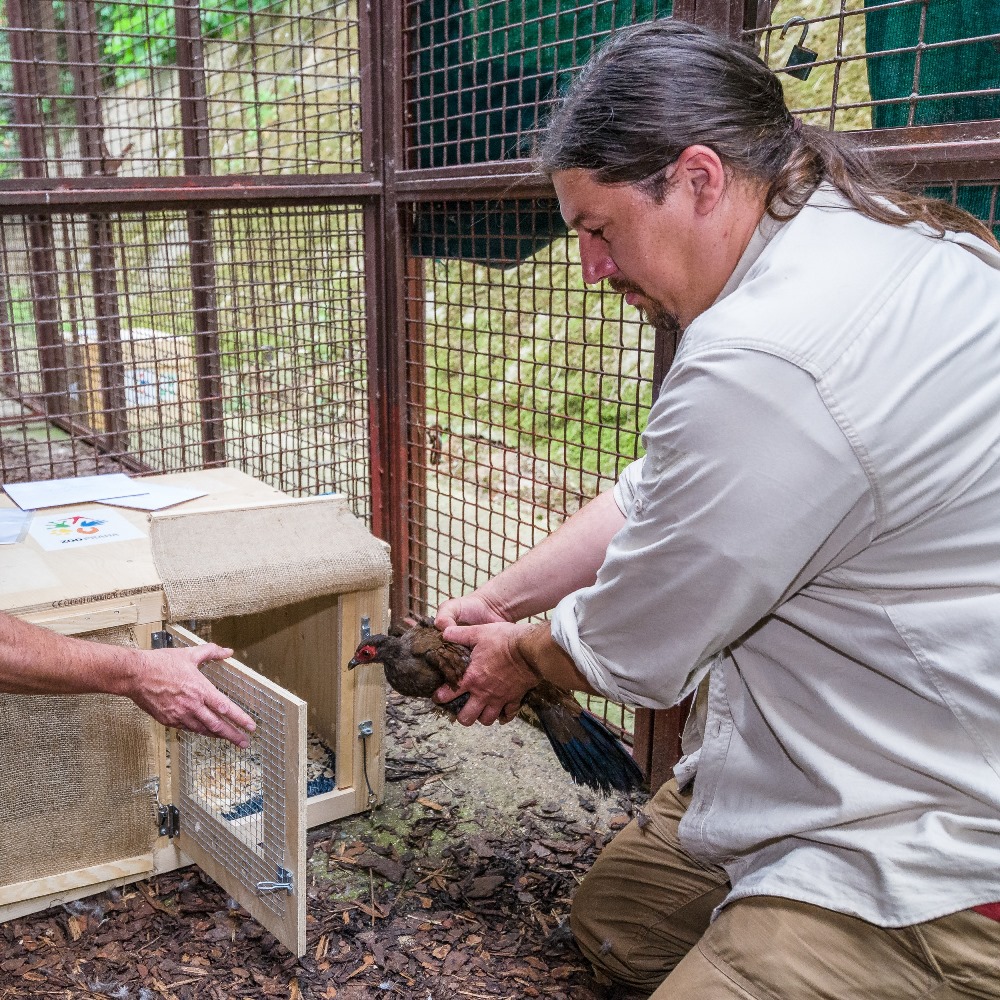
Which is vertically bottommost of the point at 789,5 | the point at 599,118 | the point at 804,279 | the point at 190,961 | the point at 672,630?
the point at 190,961

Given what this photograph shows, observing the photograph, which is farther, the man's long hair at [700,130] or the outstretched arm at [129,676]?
the outstretched arm at [129,676]

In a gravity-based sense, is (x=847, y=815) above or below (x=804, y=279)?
below

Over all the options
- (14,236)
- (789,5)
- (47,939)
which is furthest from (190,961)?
(14,236)

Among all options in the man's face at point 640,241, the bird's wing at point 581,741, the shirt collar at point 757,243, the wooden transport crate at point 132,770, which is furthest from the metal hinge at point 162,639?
the shirt collar at point 757,243

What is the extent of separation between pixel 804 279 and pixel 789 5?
16.7ft

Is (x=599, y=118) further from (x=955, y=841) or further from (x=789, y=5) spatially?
(x=789, y=5)

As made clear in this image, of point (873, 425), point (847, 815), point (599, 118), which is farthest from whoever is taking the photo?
point (599, 118)

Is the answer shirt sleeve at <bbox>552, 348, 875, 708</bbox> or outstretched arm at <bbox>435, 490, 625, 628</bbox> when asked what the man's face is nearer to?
shirt sleeve at <bbox>552, 348, 875, 708</bbox>

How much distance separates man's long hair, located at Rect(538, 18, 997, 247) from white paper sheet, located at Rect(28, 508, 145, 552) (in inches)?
67.5

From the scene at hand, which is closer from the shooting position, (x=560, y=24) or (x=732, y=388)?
(x=732, y=388)

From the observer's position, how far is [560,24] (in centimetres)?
347

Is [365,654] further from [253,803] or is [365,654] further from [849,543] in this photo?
[849,543]

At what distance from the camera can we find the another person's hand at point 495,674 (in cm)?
244

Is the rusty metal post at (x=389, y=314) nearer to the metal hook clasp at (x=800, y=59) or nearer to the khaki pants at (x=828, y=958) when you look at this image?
the metal hook clasp at (x=800, y=59)
